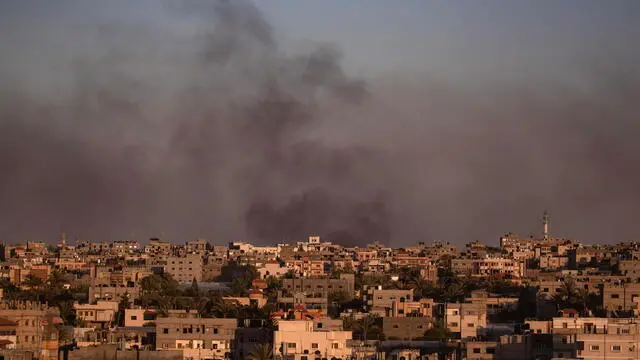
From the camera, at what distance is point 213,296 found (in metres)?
98.6

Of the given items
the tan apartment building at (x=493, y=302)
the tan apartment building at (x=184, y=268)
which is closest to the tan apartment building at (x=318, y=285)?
the tan apartment building at (x=493, y=302)

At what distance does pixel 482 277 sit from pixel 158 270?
923 inches

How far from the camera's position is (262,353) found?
65.1 meters

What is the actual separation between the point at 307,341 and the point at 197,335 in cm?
625

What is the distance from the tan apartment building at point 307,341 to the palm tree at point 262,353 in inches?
19.0

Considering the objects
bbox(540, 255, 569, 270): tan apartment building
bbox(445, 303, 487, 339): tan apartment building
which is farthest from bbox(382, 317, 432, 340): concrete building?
bbox(540, 255, 569, 270): tan apartment building

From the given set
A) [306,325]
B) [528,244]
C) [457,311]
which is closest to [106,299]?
[457,311]

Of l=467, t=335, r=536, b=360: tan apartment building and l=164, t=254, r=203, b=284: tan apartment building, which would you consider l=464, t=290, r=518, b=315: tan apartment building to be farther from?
l=164, t=254, r=203, b=284: tan apartment building

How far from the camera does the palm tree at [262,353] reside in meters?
64.2

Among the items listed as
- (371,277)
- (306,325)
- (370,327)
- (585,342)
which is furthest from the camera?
(371,277)

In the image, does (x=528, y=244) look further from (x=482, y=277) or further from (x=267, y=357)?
(x=267, y=357)

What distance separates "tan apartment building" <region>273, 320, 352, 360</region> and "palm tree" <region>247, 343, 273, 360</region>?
0.48 m

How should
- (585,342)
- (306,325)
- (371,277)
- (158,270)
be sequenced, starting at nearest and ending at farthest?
(585,342) < (306,325) < (371,277) < (158,270)

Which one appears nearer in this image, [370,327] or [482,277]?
[370,327]
